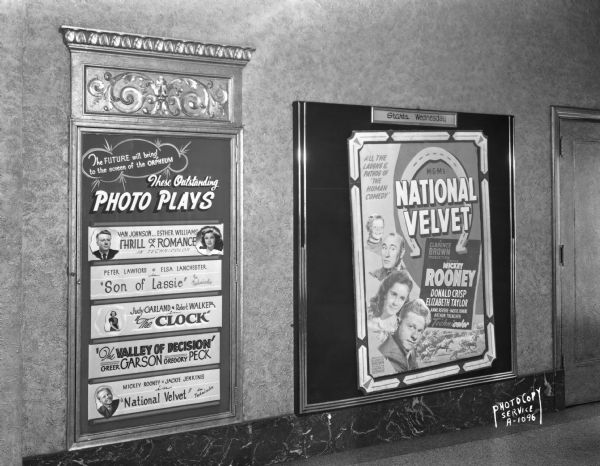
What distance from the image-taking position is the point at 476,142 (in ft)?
14.2

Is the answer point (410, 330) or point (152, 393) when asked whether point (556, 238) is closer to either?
point (410, 330)

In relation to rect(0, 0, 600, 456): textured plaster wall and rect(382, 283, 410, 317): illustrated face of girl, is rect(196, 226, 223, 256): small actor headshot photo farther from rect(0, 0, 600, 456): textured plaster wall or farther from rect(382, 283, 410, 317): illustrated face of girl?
rect(382, 283, 410, 317): illustrated face of girl

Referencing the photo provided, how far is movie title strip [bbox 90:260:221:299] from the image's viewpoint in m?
3.26

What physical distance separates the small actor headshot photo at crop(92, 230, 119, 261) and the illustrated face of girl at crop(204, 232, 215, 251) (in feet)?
1.59

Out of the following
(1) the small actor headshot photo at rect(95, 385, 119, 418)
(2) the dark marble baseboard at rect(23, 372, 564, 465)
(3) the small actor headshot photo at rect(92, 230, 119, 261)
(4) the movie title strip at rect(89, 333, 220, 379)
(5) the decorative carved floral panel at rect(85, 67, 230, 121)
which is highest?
(5) the decorative carved floral panel at rect(85, 67, 230, 121)

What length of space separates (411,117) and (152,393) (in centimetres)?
218

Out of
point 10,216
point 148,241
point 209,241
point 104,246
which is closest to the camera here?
point 10,216

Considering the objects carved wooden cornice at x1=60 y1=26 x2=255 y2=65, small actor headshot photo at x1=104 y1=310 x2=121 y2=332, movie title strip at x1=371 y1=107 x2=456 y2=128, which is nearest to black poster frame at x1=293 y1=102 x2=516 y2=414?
movie title strip at x1=371 y1=107 x2=456 y2=128

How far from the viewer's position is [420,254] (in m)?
4.11

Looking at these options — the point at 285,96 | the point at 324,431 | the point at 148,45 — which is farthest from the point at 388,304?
the point at 148,45

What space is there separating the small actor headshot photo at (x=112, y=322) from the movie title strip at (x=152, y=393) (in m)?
0.26

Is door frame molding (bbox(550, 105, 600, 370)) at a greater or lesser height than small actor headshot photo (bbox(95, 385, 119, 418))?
greater

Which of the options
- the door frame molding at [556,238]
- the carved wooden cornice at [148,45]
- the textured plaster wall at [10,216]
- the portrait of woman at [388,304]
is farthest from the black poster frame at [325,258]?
the textured plaster wall at [10,216]

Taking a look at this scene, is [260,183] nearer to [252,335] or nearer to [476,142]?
[252,335]
